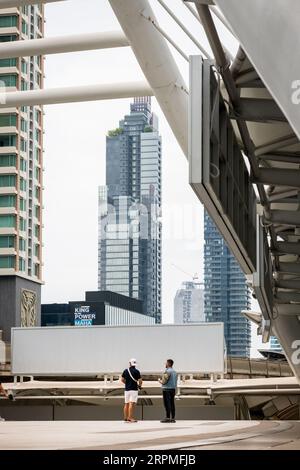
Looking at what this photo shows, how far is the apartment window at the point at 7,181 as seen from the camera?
90012mm

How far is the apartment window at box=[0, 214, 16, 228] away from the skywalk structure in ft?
207

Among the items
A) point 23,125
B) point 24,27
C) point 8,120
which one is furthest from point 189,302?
point 24,27

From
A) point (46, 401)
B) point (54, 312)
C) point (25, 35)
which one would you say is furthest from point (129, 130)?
point (46, 401)

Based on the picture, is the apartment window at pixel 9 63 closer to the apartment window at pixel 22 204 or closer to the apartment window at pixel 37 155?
the apartment window at pixel 37 155

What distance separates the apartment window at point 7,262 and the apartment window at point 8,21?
20537mm

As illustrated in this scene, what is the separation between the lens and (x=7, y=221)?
90.6 m

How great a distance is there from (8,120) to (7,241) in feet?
34.5

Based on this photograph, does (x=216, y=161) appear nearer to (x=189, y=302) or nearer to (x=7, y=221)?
(x=7, y=221)

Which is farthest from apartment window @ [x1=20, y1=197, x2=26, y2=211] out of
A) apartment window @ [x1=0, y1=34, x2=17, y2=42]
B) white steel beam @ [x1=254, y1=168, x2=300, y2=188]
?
white steel beam @ [x1=254, y1=168, x2=300, y2=188]

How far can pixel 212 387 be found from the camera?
141ft

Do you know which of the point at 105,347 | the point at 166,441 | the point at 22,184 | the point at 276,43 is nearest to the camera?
the point at 276,43

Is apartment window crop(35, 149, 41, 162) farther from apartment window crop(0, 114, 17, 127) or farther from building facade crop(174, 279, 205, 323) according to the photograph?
building facade crop(174, 279, 205, 323)

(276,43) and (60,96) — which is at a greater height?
(60,96)

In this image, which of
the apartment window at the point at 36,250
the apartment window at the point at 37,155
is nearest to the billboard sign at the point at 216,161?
the apartment window at the point at 36,250
